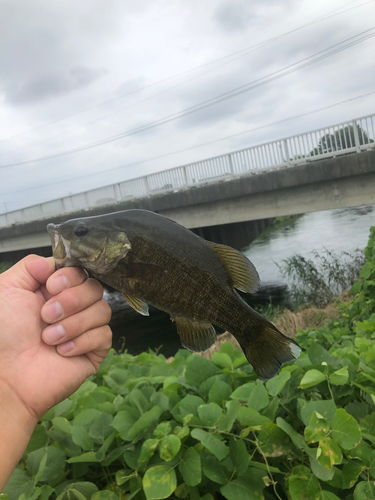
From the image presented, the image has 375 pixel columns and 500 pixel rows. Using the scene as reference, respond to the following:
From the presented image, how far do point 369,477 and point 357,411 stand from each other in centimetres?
33

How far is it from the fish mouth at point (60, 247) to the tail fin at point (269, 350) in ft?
2.72

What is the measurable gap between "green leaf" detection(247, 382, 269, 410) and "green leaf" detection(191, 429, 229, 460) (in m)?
0.27

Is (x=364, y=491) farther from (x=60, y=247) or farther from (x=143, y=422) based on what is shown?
(x=60, y=247)

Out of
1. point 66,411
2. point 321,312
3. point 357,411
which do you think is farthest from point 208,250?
point 321,312

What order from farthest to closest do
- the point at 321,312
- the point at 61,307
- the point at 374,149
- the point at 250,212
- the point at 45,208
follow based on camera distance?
the point at 45,208 < the point at 250,212 < the point at 374,149 < the point at 321,312 < the point at 61,307

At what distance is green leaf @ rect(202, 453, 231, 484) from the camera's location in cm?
190

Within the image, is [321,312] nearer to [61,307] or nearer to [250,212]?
[250,212]

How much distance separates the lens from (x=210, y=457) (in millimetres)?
2059

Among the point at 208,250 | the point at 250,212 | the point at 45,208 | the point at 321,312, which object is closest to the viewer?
the point at 208,250

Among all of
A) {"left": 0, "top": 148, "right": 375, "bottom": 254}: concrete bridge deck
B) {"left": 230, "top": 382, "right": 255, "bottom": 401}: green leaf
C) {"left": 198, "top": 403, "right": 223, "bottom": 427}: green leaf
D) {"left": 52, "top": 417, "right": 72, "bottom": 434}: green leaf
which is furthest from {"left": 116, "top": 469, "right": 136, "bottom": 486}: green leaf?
{"left": 0, "top": 148, "right": 375, "bottom": 254}: concrete bridge deck

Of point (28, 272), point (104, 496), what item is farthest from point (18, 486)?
point (28, 272)

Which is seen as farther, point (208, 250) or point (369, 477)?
point (369, 477)

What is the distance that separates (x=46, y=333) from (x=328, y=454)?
57.9 inches

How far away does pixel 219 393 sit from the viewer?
2.29 meters
